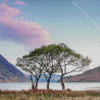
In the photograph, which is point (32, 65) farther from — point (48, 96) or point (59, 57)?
point (48, 96)

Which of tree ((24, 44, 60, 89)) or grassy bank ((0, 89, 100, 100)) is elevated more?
tree ((24, 44, 60, 89))

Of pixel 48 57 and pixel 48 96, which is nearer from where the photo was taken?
pixel 48 96

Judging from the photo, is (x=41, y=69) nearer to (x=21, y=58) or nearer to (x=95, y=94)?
(x=21, y=58)

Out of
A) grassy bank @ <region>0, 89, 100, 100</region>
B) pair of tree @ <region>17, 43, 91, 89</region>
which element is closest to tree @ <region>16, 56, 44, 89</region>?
pair of tree @ <region>17, 43, 91, 89</region>

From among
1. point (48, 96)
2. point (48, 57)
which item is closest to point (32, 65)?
point (48, 57)

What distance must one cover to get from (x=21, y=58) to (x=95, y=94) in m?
37.9

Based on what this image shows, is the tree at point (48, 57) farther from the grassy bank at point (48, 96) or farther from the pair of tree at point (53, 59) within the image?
the grassy bank at point (48, 96)

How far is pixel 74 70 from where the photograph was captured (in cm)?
4969

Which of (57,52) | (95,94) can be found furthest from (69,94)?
(57,52)

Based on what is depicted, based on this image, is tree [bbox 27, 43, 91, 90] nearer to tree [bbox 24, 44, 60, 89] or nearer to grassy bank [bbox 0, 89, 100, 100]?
tree [bbox 24, 44, 60, 89]

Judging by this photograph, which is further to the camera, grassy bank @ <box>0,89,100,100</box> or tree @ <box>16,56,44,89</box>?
tree @ <box>16,56,44,89</box>

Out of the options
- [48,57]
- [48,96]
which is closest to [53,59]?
[48,57]

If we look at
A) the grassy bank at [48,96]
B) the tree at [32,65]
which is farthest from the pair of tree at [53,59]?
the grassy bank at [48,96]

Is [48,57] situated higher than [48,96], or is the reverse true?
[48,57]
